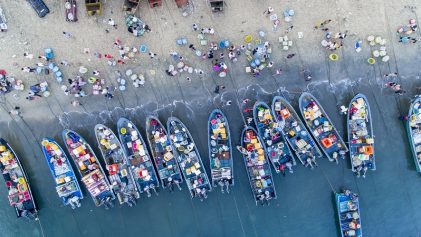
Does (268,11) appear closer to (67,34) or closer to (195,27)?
(195,27)

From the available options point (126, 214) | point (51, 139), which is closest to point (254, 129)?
point (126, 214)

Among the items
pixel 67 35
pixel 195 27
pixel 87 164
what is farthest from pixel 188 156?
pixel 67 35

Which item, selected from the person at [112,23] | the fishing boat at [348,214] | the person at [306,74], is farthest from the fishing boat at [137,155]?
the fishing boat at [348,214]

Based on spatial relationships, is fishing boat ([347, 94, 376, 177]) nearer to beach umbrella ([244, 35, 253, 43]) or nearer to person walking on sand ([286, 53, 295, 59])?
person walking on sand ([286, 53, 295, 59])

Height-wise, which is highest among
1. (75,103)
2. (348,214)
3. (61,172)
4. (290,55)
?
(75,103)

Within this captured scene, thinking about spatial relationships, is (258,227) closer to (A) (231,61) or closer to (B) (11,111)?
(A) (231,61)

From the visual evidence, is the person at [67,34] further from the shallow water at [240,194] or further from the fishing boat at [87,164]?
the fishing boat at [87,164]
